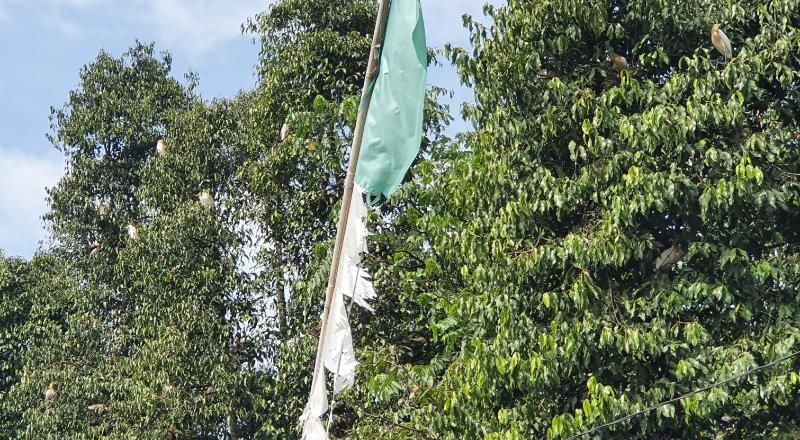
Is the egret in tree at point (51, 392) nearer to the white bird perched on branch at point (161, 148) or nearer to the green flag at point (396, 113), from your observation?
the white bird perched on branch at point (161, 148)

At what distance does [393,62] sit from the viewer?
496 cm

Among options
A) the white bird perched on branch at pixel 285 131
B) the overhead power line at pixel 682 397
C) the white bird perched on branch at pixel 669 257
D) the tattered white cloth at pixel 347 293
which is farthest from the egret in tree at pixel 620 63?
the white bird perched on branch at pixel 285 131

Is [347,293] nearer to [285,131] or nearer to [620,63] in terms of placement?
[620,63]

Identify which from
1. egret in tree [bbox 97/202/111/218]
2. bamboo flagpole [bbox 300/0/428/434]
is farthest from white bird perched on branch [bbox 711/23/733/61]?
egret in tree [bbox 97/202/111/218]

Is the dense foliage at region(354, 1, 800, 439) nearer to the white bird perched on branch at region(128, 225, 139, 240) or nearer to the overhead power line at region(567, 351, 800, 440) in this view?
the overhead power line at region(567, 351, 800, 440)

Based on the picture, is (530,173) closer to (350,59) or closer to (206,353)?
(350,59)

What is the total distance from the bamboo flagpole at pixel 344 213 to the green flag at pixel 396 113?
5 centimetres

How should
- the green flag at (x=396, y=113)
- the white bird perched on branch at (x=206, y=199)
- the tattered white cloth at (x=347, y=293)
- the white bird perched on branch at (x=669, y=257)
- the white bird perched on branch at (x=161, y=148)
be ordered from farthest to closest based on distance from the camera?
the white bird perched on branch at (x=161, y=148), the white bird perched on branch at (x=206, y=199), the white bird perched on branch at (x=669, y=257), the tattered white cloth at (x=347, y=293), the green flag at (x=396, y=113)

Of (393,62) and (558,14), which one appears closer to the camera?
(393,62)

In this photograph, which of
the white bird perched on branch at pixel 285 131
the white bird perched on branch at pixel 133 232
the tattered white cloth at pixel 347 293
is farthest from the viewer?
the white bird perched on branch at pixel 133 232

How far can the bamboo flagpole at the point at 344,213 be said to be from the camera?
496cm

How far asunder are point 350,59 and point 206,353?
3.96 meters

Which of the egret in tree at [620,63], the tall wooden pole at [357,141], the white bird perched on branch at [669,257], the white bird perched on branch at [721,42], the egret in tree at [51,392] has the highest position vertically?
the egret in tree at [51,392]

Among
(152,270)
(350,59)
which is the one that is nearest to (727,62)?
(350,59)
